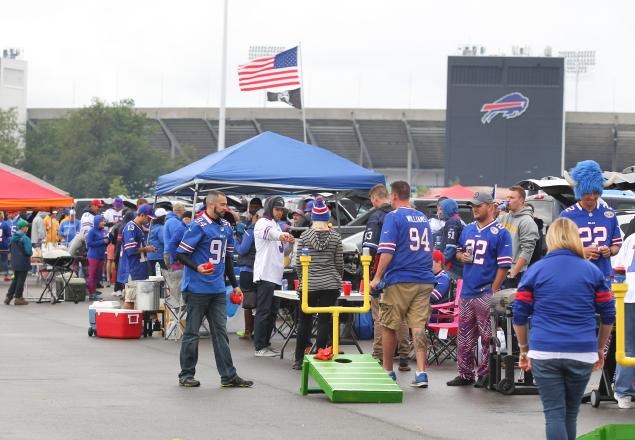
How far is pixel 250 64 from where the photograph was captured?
1185 inches

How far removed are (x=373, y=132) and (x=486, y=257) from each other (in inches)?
3448

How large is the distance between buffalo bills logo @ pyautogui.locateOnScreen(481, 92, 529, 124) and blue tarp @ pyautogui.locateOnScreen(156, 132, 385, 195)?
6647cm

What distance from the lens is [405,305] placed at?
1172 cm

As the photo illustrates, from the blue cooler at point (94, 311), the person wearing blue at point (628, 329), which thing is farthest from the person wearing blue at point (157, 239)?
the person wearing blue at point (628, 329)

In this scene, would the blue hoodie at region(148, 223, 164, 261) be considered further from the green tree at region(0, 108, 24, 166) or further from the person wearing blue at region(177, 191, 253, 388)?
the green tree at region(0, 108, 24, 166)

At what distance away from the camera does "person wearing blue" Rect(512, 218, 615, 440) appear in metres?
7.26

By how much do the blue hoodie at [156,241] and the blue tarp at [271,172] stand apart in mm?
910

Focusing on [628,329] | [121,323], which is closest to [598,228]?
[628,329]

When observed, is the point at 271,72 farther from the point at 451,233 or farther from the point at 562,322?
the point at 562,322

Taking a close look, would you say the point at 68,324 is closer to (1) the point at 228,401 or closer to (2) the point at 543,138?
(1) the point at 228,401

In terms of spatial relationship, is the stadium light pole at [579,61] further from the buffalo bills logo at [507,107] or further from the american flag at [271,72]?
the american flag at [271,72]

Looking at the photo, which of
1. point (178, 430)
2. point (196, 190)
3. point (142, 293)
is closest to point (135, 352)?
point (142, 293)

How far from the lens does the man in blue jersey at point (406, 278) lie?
457 inches

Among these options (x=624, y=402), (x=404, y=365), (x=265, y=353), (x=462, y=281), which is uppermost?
(x=462, y=281)
